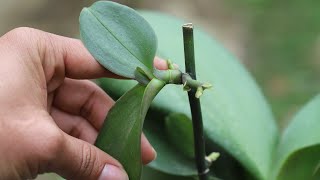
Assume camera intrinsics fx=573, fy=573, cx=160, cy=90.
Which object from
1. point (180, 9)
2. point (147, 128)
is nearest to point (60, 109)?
point (147, 128)

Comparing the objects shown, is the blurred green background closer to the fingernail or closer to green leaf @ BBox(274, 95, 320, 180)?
green leaf @ BBox(274, 95, 320, 180)

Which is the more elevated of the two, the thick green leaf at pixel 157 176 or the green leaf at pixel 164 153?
the green leaf at pixel 164 153

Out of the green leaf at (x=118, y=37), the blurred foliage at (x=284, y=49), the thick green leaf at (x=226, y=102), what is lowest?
the blurred foliage at (x=284, y=49)

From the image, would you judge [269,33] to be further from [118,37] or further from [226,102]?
[118,37]

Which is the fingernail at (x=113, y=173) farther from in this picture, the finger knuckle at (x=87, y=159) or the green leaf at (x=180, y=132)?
the green leaf at (x=180, y=132)

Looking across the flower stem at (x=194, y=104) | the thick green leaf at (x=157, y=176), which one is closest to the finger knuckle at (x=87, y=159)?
the flower stem at (x=194, y=104)
